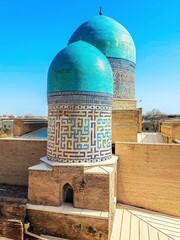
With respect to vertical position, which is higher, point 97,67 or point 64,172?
point 97,67

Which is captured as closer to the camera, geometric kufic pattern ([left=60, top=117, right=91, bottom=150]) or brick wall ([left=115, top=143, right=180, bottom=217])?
geometric kufic pattern ([left=60, top=117, right=91, bottom=150])

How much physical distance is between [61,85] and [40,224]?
342 cm

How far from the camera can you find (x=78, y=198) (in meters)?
5.02

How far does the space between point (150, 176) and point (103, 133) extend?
6.42 feet

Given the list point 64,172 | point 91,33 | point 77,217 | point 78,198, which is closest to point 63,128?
point 64,172

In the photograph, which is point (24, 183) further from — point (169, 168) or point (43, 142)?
point (169, 168)

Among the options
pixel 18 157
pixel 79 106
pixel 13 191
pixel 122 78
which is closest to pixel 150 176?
pixel 79 106

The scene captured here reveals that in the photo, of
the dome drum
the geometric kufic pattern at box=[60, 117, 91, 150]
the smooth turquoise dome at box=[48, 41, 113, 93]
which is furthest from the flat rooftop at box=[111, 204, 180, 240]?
the smooth turquoise dome at box=[48, 41, 113, 93]

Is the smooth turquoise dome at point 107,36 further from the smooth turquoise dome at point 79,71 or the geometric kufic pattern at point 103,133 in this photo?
the geometric kufic pattern at point 103,133

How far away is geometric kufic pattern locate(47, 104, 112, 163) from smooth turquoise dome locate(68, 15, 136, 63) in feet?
10.6

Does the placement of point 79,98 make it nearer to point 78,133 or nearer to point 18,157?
point 78,133

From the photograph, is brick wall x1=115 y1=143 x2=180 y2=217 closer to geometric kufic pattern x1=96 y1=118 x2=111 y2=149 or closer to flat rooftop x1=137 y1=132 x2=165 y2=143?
geometric kufic pattern x1=96 y1=118 x2=111 y2=149

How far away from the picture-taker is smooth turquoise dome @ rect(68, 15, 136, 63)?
25.6ft

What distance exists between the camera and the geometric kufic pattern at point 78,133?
17.4ft
